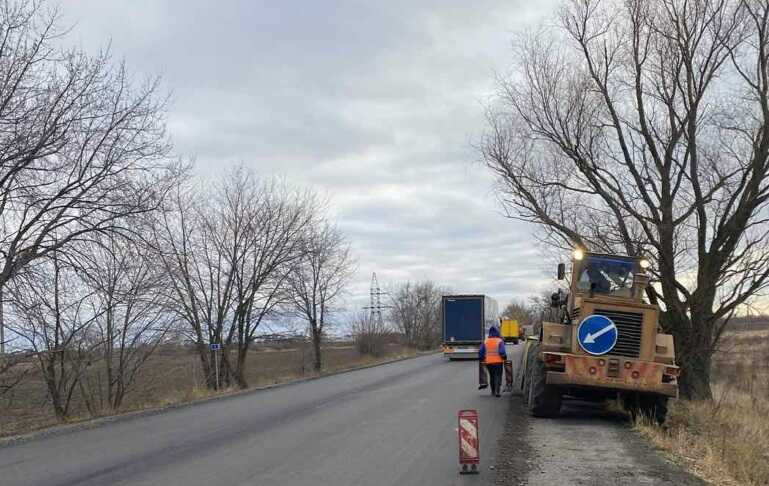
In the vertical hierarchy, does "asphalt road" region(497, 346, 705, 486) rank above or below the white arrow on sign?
below

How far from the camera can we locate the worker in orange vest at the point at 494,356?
17.8 metres

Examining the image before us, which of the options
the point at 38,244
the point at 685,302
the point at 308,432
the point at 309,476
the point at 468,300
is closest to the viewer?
the point at 309,476

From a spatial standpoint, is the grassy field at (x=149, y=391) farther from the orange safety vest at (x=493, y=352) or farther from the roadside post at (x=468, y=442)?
the roadside post at (x=468, y=442)

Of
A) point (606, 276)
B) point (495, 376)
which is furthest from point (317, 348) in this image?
point (606, 276)

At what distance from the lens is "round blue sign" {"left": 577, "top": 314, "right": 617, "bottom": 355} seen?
13125 mm

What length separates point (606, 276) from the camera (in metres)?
14.5

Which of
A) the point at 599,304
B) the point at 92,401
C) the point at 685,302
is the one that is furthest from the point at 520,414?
the point at 92,401

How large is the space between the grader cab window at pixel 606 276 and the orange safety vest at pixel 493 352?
3.82m

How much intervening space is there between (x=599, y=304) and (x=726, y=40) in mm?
10274

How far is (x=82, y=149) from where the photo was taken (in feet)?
54.3

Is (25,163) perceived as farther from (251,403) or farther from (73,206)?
(251,403)

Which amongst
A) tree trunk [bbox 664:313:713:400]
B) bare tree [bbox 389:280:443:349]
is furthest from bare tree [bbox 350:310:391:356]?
tree trunk [bbox 664:313:713:400]

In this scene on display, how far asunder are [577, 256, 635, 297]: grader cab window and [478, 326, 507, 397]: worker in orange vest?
12.6ft

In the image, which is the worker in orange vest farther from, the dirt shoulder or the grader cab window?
the grader cab window
